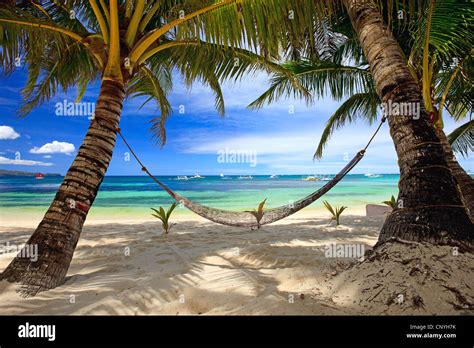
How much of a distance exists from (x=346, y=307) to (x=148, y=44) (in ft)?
10.9

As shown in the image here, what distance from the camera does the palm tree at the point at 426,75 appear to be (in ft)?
9.23

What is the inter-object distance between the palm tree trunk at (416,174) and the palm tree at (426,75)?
0.94 meters

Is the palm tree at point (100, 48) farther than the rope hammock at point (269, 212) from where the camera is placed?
No

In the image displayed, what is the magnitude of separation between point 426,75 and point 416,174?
1951 mm

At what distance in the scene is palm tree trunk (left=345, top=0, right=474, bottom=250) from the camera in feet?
5.79

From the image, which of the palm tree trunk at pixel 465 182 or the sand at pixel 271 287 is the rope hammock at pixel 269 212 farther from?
the palm tree trunk at pixel 465 182

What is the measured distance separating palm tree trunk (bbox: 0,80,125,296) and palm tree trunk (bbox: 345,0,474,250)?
2.61m

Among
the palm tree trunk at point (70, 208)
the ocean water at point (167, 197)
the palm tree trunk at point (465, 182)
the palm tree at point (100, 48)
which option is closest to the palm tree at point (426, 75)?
the palm tree trunk at point (465, 182)

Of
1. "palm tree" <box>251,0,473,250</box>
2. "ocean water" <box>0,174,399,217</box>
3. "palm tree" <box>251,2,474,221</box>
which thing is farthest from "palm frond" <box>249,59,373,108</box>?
"ocean water" <box>0,174,399,217</box>

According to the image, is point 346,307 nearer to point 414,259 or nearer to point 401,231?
point 414,259

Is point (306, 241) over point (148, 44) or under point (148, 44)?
under

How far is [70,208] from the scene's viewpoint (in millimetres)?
2379
